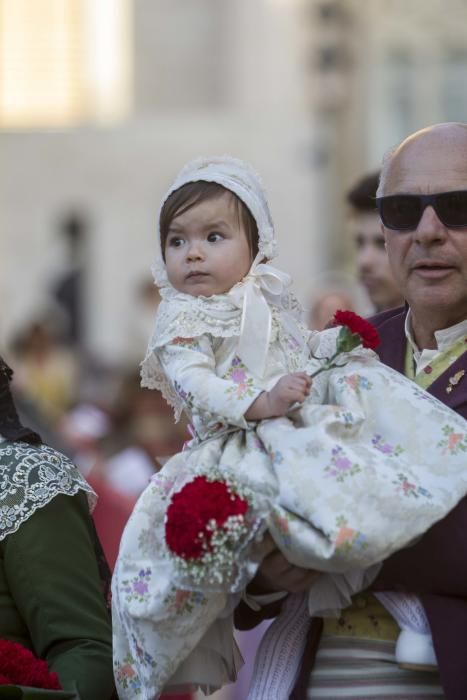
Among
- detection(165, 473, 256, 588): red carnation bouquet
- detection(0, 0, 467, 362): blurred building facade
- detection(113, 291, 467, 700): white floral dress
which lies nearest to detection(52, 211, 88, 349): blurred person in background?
detection(0, 0, 467, 362): blurred building facade

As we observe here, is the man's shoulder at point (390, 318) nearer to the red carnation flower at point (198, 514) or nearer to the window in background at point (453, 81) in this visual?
the red carnation flower at point (198, 514)

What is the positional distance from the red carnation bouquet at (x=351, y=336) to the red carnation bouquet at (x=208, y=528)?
38 centimetres

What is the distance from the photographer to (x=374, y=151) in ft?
85.4

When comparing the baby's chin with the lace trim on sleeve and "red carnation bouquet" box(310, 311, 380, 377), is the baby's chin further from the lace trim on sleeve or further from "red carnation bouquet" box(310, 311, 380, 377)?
"red carnation bouquet" box(310, 311, 380, 377)

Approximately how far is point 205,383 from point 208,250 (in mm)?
340

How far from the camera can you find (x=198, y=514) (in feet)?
10.6

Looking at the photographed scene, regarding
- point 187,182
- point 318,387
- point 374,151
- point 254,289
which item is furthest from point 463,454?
point 374,151

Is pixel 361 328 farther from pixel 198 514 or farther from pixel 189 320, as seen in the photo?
pixel 198 514

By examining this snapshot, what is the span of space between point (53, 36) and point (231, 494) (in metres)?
28.0

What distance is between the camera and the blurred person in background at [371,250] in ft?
17.9

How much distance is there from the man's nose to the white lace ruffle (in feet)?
3.02

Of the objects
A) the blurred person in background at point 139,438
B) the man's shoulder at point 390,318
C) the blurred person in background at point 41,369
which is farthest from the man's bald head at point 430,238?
the blurred person in background at point 41,369

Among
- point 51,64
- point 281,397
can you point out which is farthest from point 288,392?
point 51,64

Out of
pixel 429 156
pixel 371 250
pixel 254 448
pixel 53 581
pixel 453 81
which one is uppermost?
pixel 429 156
